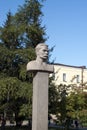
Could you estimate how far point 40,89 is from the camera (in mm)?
14953

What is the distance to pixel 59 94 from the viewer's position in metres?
35.9

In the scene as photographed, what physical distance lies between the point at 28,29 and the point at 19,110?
695 cm

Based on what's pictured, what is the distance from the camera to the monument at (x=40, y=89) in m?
14.8

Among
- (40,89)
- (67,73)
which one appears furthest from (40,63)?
(67,73)

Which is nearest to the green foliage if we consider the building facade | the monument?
the monument

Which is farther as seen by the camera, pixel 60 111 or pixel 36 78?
pixel 60 111

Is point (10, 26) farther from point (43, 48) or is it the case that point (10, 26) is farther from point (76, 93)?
point (43, 48)

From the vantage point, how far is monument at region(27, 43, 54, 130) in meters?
14.8

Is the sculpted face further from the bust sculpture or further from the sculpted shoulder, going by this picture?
the sculpted shoulder

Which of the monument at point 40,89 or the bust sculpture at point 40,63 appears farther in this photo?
the bust sculpture at point 40,63

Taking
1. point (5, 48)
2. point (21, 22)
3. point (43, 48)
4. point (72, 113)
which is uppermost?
point (21, 22)

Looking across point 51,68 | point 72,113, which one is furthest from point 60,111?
point 51,68

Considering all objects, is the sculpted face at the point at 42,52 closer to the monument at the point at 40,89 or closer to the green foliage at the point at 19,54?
the monument at the point at 40,89

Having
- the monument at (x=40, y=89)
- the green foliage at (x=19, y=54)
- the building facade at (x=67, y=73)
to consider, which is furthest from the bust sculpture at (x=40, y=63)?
the building facade at (x=67, y=73)
